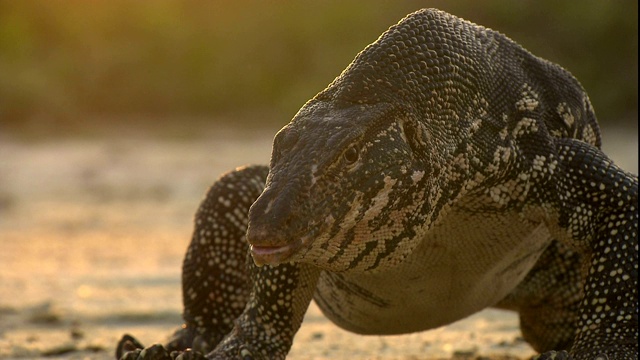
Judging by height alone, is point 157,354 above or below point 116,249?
below

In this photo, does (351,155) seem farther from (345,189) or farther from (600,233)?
(600,233)

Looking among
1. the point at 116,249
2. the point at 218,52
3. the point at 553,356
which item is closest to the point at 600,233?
the point at 553,356

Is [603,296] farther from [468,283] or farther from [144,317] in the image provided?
[144,317]

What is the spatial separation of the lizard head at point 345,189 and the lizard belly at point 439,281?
0.83m

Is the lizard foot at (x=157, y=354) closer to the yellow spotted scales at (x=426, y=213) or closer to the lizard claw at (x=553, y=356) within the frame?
the yellow spotted scales at (x=426, y=213)

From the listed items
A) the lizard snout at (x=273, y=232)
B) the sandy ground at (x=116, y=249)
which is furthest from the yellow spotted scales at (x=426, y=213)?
the sandy ground at (x=116, y=249)

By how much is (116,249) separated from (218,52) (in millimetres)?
15573

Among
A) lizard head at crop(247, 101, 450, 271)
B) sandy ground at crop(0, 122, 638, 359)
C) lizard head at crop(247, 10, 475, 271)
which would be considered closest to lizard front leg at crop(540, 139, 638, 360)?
lizard head at crop(247, 10, 475, 271)

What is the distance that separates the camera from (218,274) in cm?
609

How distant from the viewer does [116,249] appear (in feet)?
46.1

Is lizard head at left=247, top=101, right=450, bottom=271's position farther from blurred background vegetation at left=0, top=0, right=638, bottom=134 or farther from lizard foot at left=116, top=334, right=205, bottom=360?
blurred background vegetation at left=0, top=0, right=638, bottom=134

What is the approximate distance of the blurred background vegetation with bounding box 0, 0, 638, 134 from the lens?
981 inches

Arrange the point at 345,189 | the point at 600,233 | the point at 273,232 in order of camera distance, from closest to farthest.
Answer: the point at 273,232 < the point at 345,189 < the point at 600,233

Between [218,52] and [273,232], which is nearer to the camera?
[273,232]
